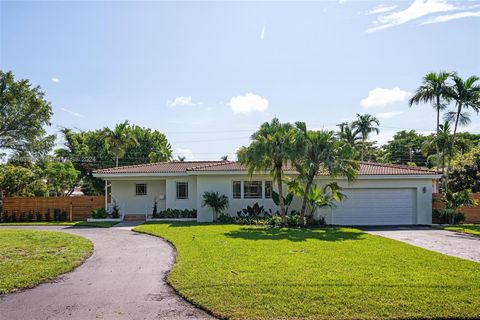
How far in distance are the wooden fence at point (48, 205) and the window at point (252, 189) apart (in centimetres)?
1001

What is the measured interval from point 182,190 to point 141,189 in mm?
3274

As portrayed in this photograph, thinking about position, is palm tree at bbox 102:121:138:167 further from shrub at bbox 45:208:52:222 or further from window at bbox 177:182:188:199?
window at bbox 177:182:188:199

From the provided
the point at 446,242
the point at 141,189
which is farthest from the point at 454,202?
the point at 141,189

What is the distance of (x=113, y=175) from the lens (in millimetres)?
21844

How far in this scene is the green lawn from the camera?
5430 millimetres

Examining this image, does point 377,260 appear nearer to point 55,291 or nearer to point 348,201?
point 55,291

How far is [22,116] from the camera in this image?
78.3ft

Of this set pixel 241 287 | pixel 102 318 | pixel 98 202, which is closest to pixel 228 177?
pixel 98 202

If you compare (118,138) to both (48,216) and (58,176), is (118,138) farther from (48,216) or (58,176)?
(48,216)

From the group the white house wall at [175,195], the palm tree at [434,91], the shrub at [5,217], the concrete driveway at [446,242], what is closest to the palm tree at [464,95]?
the palm tree at [434,91]

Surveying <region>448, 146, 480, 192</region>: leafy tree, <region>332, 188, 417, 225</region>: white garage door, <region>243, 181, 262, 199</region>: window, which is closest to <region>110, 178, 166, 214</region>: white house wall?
<region>243, 181, 262, 199</region>: window

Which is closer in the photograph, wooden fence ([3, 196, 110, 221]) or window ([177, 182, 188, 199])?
window ([177, 182, 188, 199])

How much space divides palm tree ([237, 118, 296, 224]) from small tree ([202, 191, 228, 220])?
3643 mm

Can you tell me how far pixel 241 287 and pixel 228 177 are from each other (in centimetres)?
1435
